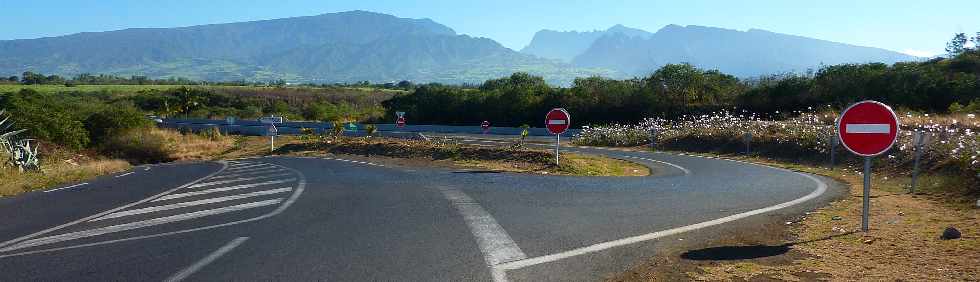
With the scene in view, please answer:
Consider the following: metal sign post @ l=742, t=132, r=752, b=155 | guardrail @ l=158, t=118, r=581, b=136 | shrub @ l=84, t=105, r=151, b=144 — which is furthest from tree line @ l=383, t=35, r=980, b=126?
shrub @ l=84, t=105, r=151, b=144

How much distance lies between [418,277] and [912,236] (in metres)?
5.26

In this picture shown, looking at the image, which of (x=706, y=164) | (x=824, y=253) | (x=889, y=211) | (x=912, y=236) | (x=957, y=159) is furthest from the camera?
(x=706, y=164)

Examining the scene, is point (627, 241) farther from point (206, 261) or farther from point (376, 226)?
point (206, 261)

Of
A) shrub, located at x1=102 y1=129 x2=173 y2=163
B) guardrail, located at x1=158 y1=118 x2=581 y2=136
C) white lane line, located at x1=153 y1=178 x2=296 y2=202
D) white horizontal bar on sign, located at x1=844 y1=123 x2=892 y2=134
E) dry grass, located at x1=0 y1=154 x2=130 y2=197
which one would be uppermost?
white horizontal bar on sign, located at x1=844 y1=123 x2=892 y2=134

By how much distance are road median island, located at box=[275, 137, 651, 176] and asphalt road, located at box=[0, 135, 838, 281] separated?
17.2 ft

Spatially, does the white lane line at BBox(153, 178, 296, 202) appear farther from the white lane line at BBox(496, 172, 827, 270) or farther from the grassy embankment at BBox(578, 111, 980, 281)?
the grassy embankment at BBox(578, 111, 980, 281)

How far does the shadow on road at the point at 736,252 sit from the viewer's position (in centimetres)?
659

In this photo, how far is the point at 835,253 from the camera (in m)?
6.71

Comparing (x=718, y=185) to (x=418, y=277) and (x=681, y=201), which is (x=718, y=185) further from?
(x=418, y=277)

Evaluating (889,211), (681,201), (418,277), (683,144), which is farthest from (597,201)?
(683,144)

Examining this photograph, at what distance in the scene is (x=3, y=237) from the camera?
8.67m

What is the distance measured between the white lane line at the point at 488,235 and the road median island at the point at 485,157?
9.00 m

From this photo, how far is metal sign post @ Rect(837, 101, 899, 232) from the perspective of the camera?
7.69 m

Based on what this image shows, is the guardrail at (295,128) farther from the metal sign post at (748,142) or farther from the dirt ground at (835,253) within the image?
the dirt ground at (835,253)
